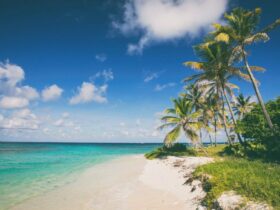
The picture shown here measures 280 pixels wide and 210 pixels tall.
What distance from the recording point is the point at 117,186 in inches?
448

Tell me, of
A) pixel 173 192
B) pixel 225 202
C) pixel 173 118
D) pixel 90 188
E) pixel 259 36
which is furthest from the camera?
pixel 173 118

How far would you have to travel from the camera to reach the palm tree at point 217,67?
19172mm

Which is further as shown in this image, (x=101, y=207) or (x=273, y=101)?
(x=273, y=101)

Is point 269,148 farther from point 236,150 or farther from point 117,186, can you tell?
point 117,186

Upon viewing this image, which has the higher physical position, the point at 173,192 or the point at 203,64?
the point at 203,64

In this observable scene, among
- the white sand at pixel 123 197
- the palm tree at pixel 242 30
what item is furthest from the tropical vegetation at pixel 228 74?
the white sand at pixel 123 197

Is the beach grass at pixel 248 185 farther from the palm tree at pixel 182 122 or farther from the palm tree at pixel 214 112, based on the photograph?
the palm tree at pixel 214 112

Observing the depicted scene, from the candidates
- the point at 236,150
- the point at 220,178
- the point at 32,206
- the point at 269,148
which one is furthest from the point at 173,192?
the point at 236,150

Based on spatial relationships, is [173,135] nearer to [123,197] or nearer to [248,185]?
[123,197]

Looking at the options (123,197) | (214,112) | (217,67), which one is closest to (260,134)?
(217,67)

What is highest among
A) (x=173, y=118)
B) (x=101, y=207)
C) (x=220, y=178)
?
(x=173, y=118)

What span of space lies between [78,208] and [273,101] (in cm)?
1714

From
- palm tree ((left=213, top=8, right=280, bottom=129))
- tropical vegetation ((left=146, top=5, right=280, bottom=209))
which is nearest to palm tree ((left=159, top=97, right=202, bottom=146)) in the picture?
tropical vegetation ((left=146, top=5, right=280, bottom=209))

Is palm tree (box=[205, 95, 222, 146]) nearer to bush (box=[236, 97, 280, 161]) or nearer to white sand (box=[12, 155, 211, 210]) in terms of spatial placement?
bush (box=[236, 97, 280, 161])
